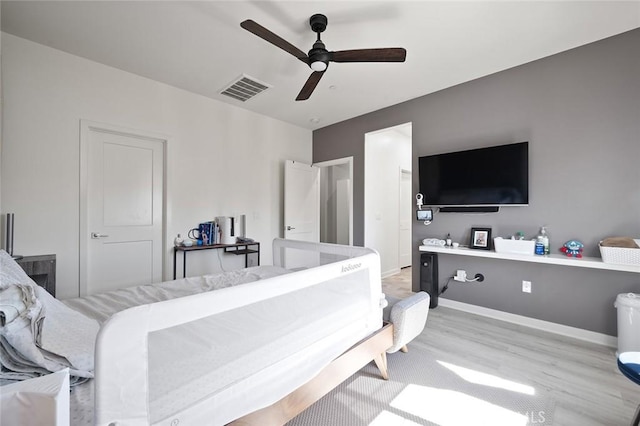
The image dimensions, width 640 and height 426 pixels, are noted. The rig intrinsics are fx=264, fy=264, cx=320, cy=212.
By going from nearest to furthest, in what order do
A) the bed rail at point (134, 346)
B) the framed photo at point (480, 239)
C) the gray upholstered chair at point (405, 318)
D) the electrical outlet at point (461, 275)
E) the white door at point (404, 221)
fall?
the bed rail at point (134, 346) → the gray upholstered chair at point (405, 318) → the framed photo at point (480, 239) → the electrical outlet at point (461, 275) → the white door at point (404, 221)

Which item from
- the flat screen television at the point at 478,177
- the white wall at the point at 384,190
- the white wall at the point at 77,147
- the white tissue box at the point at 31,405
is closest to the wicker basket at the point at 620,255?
the flat screen television at the point at 478,177

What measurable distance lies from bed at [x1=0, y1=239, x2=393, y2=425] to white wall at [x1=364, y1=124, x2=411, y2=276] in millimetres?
2702

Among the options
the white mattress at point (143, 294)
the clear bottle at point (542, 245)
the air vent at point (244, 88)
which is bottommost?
the white mattress at point (143, 294)

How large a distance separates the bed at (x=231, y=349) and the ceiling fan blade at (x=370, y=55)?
4.76 feet

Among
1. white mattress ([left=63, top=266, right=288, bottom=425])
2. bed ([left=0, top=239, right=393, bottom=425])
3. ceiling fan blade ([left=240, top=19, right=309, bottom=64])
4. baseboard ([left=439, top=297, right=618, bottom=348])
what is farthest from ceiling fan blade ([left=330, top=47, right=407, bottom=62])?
baseboard ([left=439, top=297, right=618, bottom=348])

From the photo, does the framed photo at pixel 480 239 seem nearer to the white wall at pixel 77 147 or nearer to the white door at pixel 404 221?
the white door at pixel 404 221

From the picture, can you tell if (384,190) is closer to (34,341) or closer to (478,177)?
(478,177)

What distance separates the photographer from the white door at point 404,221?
523 cm

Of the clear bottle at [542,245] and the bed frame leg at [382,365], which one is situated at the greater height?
the clear bottle at [542,245]

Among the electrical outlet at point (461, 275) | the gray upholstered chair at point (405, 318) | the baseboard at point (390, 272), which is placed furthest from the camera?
the baseboard at point (390, 272)

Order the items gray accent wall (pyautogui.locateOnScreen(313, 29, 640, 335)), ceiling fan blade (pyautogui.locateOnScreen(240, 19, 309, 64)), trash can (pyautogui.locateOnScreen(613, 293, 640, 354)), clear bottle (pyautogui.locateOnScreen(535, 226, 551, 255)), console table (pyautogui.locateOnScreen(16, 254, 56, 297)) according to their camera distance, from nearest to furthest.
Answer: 1. ceiling fan blade (pyautogui.locateOnScreen(240, 19, 309, 64))
2. trash can (pyautogui.locateOnScreen(613, 293, 640, 354))
3. console table (pyautogui.locateOnScreen(16, 254, 56, 297))
4. gray accent wall (pyautogui.locateOnScreen(313, 29, 640, 335))
5. clear bottle (pyautogui.locateOnScreen(535, 226, 551, 255))

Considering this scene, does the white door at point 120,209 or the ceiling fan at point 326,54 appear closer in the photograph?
the ceiling fan at point 326,54

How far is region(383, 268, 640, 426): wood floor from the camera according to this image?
5.05ft

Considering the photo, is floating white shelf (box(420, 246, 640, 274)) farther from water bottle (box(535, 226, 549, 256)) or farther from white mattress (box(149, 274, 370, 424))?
white mattress (box(149, 274, 370, 424))
